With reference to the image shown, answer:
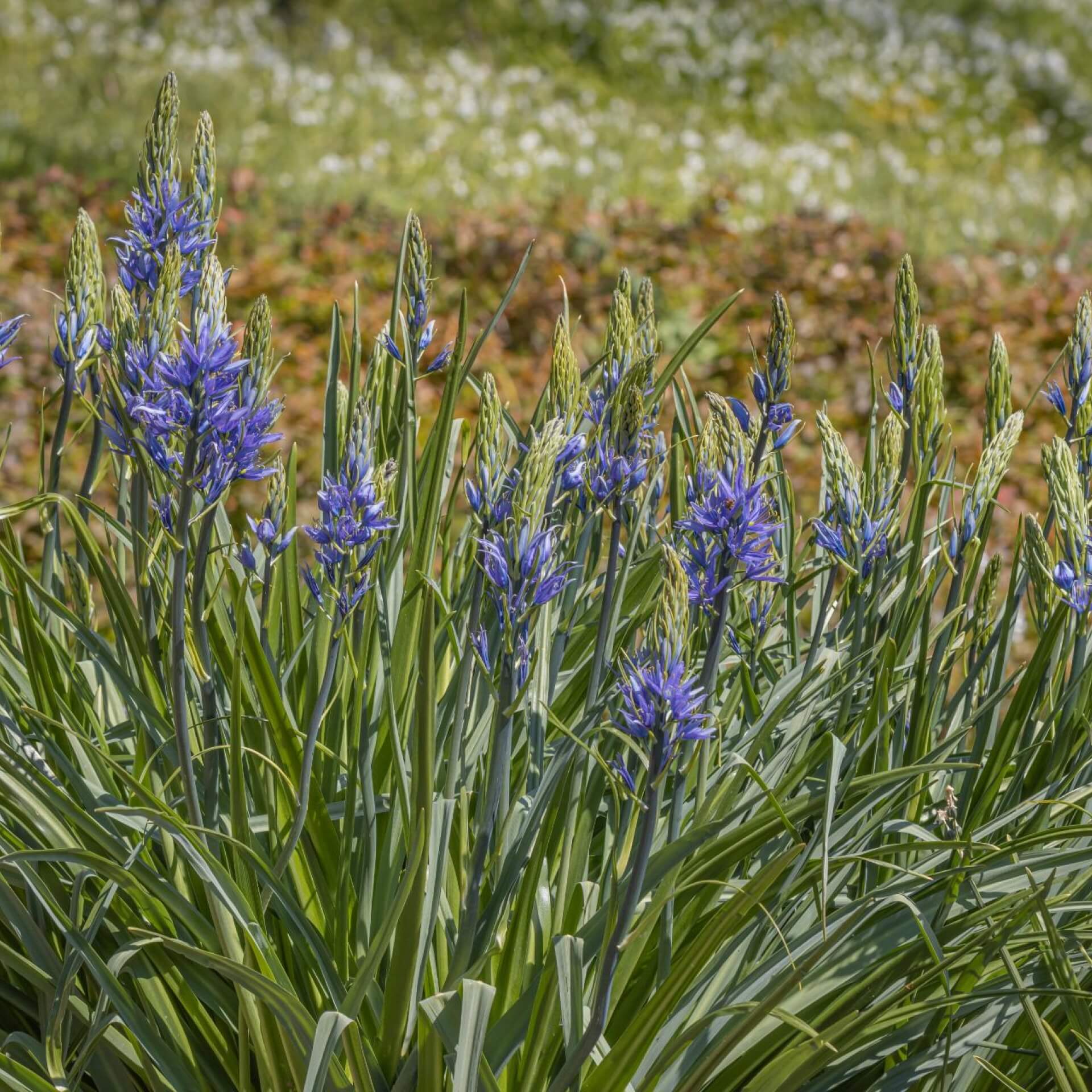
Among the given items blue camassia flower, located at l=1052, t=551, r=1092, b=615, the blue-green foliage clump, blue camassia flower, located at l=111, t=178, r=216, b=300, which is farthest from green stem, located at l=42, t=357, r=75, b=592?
blue camassia flower, located at l=1052, t=551, r=1092, b=615

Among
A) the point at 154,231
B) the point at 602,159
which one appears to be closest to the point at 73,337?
the point at 154,231

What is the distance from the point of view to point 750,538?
1338 mm

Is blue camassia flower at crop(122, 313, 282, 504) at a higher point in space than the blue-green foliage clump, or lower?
higher

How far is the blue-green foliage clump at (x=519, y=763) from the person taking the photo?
138 cm

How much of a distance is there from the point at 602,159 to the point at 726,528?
9.83 m

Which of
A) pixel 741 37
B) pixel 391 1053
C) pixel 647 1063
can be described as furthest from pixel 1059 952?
pixel 741 37

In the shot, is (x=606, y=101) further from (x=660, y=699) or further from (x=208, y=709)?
(x=660, y=699)

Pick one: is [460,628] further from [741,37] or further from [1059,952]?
[741,37]

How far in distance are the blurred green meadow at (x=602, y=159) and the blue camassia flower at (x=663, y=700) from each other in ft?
13.0

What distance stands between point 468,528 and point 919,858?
37.5 inches

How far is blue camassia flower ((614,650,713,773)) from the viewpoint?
3.90 feet

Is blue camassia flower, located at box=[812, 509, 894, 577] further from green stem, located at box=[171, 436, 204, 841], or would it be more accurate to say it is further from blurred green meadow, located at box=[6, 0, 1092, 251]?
blurred green meadow, located at box=[6, 0, 1092, 251]

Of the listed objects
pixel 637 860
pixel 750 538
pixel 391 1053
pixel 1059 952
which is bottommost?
pixel 391 1053

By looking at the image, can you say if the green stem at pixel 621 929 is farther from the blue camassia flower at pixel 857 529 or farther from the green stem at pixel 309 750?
the blue camassia flower at pixel 857 529
